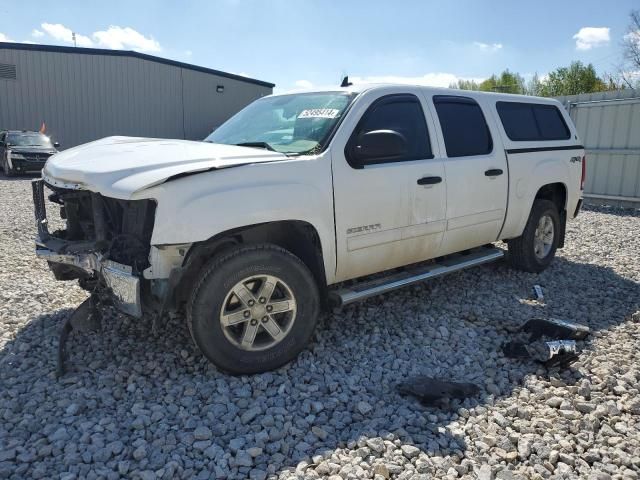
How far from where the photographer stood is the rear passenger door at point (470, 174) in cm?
468

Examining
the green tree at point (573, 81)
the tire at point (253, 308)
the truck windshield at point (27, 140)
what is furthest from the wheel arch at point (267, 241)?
the green tree at point (573, 81)

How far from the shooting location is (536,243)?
605 cm

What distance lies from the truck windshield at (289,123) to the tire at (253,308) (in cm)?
89

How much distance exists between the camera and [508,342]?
4.07 metres

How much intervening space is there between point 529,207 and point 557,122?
50.6 inches

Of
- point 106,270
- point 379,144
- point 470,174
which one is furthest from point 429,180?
point 106,270

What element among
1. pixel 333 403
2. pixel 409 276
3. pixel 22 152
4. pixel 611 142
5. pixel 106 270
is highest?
pixel 611 142

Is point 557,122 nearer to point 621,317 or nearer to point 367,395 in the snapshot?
point 621,317

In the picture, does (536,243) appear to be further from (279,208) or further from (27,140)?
(27,140)

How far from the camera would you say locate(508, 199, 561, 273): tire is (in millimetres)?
5871

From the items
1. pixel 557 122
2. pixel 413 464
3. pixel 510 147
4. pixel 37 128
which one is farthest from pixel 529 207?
pixel 37 128

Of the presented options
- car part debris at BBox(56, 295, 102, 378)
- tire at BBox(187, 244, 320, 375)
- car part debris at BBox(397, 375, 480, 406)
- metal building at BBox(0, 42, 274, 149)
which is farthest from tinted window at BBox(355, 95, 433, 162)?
metal building at BBox(0, 42, 274, 149)

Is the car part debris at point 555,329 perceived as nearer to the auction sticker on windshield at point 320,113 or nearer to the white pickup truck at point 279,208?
the white pickup truck at point 279,208

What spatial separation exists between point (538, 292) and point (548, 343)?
5.78 feet
